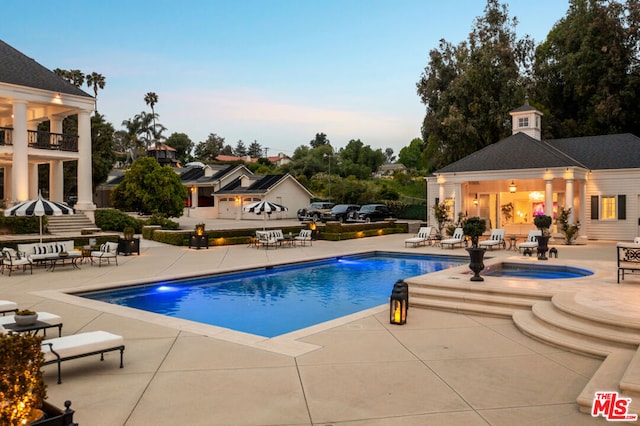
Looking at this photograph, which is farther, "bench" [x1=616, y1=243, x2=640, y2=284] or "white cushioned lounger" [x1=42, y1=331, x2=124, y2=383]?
"bench" [x1=616, y1=243, x2=640, y2=284]

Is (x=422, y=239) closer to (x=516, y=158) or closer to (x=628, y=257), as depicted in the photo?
(x=516, y=158)

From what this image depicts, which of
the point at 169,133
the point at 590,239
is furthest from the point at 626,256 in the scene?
the point at 169,133

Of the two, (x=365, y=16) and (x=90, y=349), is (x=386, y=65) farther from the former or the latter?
(x=90, y=349)

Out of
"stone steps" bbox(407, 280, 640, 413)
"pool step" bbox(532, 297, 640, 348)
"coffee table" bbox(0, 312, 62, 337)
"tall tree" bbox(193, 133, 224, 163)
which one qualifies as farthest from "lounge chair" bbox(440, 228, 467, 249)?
"tall tree" bbox(193, 133, 224, 163)

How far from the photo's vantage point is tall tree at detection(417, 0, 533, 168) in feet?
118

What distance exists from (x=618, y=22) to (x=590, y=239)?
1950 centimetres

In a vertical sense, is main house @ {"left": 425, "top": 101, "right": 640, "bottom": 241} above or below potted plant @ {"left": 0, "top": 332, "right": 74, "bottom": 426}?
above

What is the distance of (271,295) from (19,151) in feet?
65.8

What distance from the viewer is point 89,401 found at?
17.4ft

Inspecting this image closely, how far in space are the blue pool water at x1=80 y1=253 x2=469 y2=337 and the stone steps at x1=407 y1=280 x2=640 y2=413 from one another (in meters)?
2.18

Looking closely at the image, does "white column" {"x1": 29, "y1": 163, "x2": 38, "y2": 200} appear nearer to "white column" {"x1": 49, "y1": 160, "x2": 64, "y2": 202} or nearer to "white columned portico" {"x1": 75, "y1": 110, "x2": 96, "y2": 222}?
"white column" {"x1": 49, "y1": 160, "x2": 64, "y2": 202}

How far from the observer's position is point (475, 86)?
36.2m

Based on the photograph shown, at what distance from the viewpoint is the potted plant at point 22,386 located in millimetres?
3686

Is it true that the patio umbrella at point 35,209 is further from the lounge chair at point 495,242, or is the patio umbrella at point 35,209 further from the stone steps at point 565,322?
the lounge chair at point 495,242
